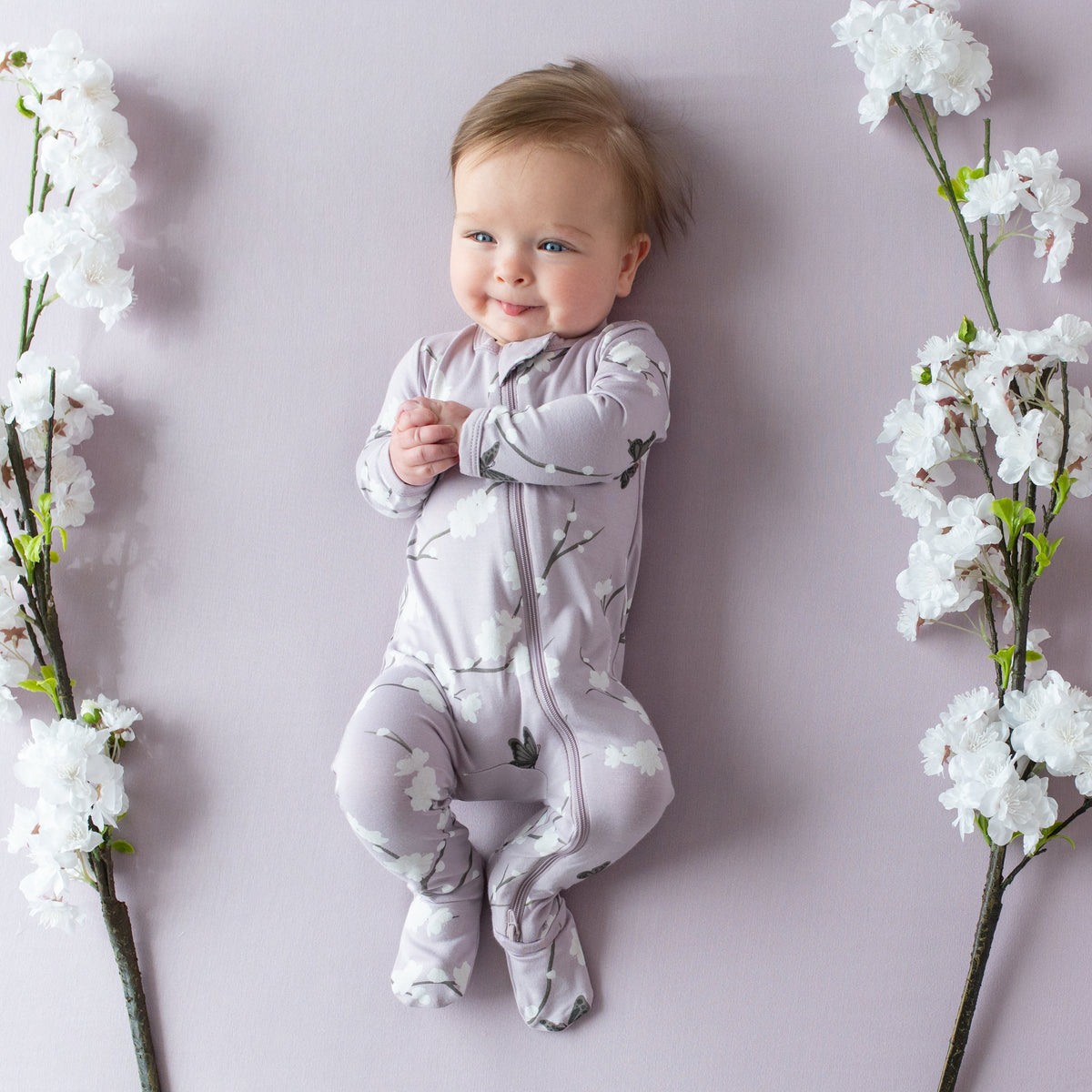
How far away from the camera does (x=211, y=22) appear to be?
1458mm

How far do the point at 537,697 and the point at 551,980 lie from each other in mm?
376

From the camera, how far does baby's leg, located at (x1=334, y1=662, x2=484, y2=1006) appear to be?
3.97 ft

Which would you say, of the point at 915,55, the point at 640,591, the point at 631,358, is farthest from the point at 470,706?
the point at 915,55

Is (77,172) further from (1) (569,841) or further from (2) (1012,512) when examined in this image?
(2) (1012,512)

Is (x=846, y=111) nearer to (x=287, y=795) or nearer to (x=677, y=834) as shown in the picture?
(x=677, y=834)

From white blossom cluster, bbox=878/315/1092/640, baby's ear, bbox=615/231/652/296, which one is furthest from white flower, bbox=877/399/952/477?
baby's ear, bbox=615/231/652/296

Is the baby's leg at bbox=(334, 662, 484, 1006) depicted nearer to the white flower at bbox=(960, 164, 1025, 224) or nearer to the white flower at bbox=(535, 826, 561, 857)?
the white flower at bbox=(535, 826, 561, 857)

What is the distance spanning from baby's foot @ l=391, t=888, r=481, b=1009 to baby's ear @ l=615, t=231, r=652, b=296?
2.72 ft

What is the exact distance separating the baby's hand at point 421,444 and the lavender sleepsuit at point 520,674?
→ 2 cm

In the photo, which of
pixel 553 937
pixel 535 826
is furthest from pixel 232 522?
pixel 553 937

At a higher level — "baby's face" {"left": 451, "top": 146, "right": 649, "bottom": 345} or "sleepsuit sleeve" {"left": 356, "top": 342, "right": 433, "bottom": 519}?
"baby's face" {"left": 451, "top": 146, "right": 649, "bottom": 345}

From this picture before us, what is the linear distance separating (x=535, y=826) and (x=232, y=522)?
587mm

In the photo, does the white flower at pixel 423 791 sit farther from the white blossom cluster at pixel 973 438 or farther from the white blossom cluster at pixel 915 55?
the white blossom cluster at pixel 915 55

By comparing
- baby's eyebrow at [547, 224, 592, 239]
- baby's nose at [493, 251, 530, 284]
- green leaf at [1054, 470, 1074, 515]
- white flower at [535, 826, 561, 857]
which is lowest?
white flower at [535, 826, 561, 857]
